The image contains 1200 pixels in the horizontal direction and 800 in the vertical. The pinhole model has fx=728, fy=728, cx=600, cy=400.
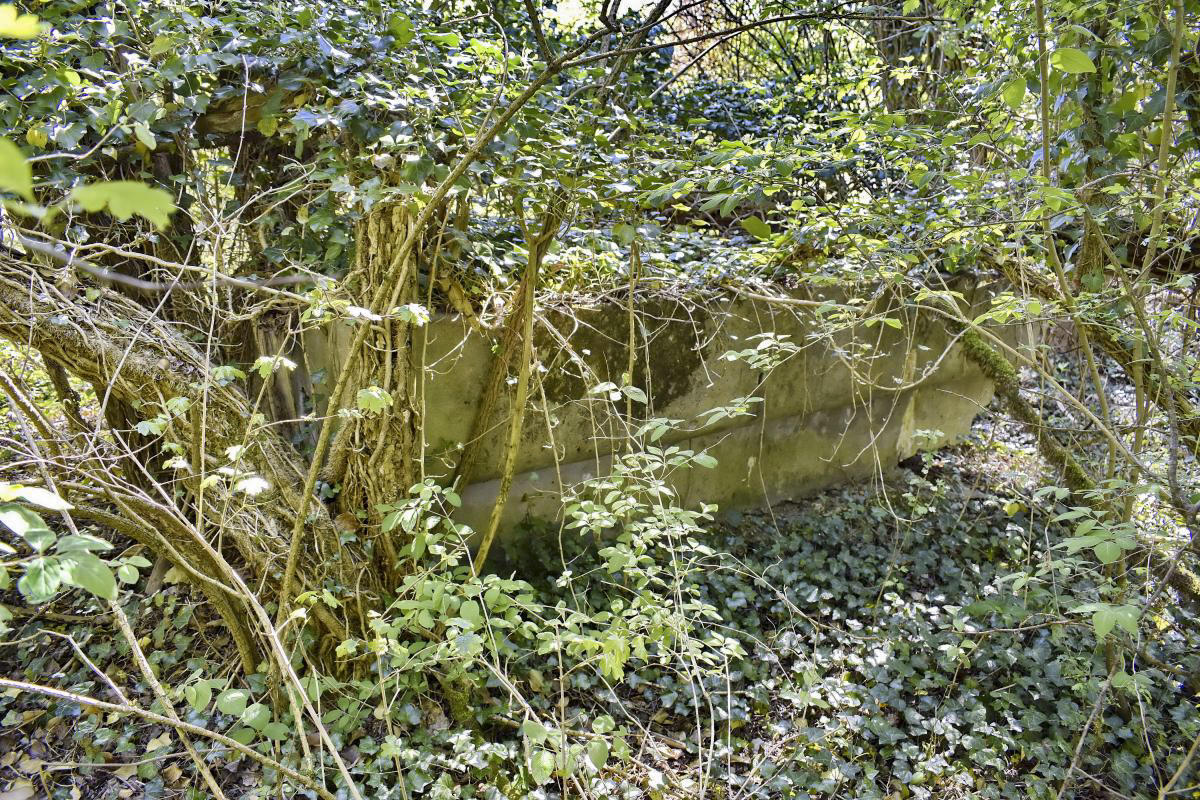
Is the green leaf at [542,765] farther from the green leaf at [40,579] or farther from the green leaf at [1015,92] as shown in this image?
the green leaf at [1015,92]

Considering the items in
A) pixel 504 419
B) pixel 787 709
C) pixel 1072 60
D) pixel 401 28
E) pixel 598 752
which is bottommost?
pixel 787 709

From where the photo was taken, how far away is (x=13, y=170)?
1.68 ft

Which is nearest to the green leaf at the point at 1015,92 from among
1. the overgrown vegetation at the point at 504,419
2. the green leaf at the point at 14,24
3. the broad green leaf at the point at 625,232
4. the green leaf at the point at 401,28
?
the overgrown vegetation at the point at 504,419

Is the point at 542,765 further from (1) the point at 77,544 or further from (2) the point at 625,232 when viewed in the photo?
(2) the point at 625,232

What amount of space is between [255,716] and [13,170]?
5.53 feet

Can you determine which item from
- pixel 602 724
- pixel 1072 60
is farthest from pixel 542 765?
pixel 1072 60

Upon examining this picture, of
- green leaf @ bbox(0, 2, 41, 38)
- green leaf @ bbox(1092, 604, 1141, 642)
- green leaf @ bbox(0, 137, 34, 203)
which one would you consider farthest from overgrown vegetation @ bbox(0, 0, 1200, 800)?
green leaf @ bbox(0, 137, 34, 203)

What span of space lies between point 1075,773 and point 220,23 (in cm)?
378

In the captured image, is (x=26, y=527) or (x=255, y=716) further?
(x=255, y=716)

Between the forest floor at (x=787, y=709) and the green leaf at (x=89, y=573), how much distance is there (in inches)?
48.4

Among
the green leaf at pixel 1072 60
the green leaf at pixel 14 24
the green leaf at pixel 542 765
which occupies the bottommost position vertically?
the green leaf at pixel 542 765

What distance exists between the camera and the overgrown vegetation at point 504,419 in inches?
84.8

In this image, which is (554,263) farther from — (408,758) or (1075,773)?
(1075,773)

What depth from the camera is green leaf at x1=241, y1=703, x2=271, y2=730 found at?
1805 mm
